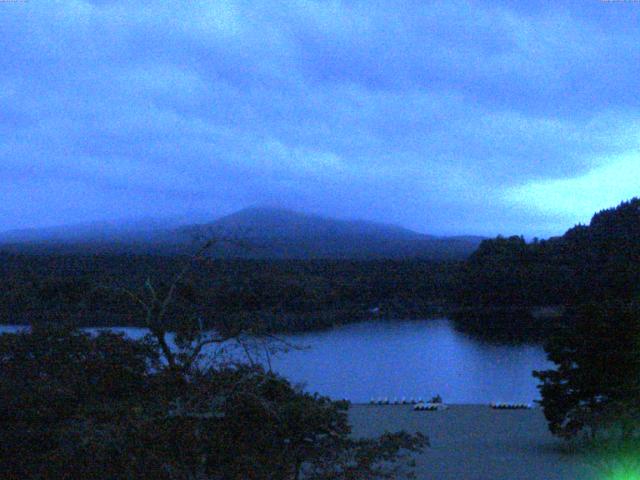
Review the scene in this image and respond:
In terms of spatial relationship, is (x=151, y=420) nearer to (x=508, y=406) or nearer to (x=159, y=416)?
(x=159, y=416)

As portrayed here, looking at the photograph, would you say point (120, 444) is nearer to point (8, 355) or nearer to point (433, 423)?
point (8, 355)

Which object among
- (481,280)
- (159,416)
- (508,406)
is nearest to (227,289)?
(508,406)

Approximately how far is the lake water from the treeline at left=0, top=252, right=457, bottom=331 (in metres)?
1.58

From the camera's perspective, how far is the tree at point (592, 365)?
1029 cm

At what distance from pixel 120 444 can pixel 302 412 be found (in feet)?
3.93

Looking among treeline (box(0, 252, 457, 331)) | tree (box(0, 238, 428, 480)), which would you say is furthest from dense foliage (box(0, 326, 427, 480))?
treeline (box(0, 252, 457, 331))

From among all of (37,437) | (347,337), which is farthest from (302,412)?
(347,337)

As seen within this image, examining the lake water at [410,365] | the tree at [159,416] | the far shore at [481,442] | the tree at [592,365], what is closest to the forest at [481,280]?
the lake water at [410,365]

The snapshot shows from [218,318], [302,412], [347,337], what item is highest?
[218,318]

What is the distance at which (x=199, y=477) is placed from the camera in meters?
4.82

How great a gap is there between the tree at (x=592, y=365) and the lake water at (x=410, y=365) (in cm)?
694

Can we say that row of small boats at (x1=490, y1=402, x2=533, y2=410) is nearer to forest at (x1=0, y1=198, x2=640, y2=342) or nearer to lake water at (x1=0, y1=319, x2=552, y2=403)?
lake water at (x1=0, y1=319, x2=552, y2=403)

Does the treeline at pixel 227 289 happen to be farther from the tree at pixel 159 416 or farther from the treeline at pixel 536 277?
the treeline at pixel 536 277

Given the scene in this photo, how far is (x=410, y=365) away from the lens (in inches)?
1054
